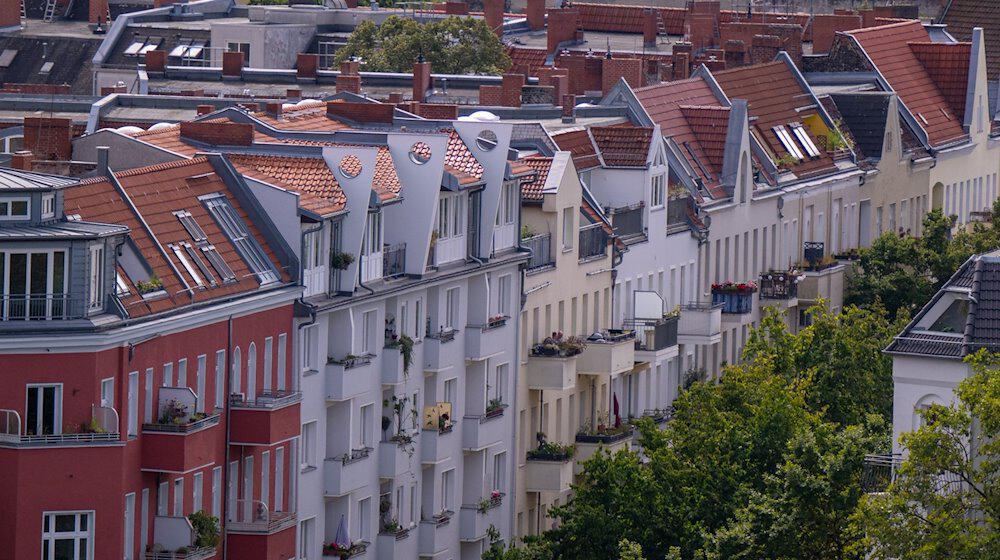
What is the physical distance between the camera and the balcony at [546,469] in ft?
397

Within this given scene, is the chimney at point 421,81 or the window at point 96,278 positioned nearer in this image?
the window at point 96,278

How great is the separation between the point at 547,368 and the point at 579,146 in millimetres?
15059

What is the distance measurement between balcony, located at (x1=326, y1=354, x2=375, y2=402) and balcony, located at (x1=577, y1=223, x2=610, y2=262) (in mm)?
21210

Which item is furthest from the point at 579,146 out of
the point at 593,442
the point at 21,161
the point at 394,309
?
the point at 21,161

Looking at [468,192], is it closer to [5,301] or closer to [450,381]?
[450,381]

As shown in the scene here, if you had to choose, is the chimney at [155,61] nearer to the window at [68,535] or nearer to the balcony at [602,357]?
the balcony at [602,357]

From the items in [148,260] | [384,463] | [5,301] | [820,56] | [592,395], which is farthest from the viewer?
[820,56]

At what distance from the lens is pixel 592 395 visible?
418 feet

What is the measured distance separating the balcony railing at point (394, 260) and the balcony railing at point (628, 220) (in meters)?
22.3

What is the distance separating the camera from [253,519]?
325 feet

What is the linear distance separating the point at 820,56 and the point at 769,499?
90.3 metres

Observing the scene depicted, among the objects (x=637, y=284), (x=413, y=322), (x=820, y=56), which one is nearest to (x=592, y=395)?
(x=637, y=284)

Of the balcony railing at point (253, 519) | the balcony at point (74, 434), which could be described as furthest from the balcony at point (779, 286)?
the balcony at point (74, 434)

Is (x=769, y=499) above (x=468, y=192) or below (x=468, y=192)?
below
